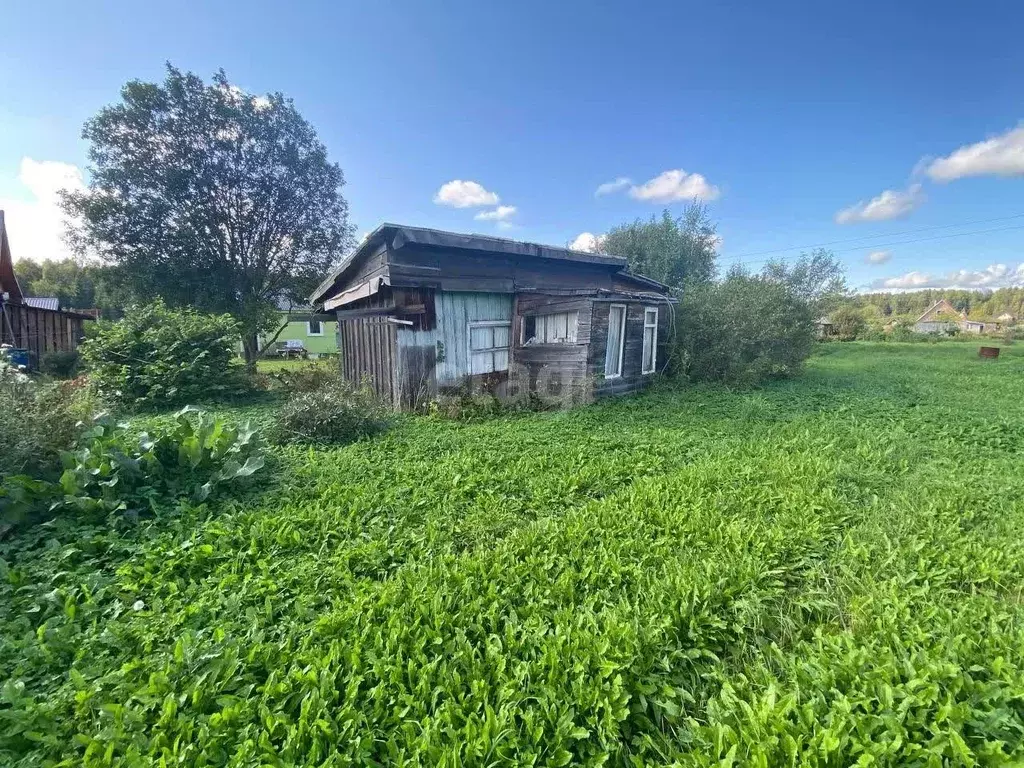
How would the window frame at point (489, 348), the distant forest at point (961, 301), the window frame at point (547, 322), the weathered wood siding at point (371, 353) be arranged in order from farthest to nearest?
1. the distant forest at point (961, 301)
2. the window frame at point (489, 348)
3. the window frame at point (547, 322)
4. the weathered wood siding at point (371, 353)

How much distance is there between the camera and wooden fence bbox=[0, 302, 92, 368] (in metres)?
11.9

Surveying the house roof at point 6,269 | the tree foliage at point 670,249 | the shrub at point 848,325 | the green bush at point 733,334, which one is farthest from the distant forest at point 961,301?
the house roof at point 6,269

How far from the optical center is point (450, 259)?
7.99 metres

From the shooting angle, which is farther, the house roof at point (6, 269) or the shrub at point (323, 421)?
the house roof at point (6, 269)

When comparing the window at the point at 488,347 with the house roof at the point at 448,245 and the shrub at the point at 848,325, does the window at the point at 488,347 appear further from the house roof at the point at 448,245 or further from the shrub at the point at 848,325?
the shrub at the point at 848,325

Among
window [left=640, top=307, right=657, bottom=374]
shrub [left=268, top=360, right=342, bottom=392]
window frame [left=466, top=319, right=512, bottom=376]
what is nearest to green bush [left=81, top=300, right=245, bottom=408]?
shrub [left=268, top=360, right=342, bottom=392]

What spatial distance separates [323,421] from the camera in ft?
19.2

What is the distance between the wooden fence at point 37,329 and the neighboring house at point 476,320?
988 centimetres

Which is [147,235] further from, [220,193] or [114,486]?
[114,486]

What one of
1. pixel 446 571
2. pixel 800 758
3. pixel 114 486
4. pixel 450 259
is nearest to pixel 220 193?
pixel 450 259

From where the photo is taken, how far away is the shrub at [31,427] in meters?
3.55

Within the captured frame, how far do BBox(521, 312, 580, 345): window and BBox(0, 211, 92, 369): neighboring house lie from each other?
12829 mm

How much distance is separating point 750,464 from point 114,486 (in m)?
6.26

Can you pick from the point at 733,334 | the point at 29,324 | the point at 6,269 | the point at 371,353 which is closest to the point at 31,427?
the point at 371,353
